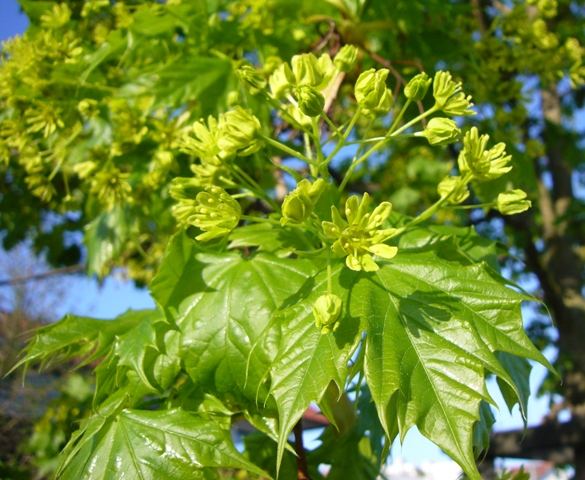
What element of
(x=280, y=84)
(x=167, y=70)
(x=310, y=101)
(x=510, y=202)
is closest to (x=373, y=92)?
(x=310, y=101)

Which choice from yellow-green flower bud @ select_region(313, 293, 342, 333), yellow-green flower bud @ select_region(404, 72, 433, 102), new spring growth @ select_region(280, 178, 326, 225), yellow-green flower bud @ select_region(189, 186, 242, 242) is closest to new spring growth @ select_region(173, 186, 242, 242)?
yellow-green flower bud @ select_region(189, 186, 242, 242)

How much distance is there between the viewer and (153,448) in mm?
988

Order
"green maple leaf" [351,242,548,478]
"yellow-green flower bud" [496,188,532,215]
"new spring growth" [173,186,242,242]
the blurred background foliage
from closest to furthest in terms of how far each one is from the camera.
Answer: "green maple leaf" [351,242,548,478], "new spring growth" [173,186,242,242], "yellow-green flower bud" [496,188,532,215], the blurred background foliage

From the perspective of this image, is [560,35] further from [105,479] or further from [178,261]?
[105,479]

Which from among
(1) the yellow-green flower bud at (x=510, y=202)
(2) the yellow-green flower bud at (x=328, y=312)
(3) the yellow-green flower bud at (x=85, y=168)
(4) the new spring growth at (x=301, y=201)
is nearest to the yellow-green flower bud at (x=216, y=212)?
(4) the new spring growth at (x=301, y=201)

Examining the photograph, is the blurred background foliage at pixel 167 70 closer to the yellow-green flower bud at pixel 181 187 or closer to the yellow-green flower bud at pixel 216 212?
the yellow-green flower bud at pixel 181 187

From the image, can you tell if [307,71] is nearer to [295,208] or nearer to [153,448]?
[295,208]

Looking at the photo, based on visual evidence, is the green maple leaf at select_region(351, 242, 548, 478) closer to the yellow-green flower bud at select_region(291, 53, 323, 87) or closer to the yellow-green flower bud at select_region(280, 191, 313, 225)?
the yellow-green flower bud at select_region(280, 191, 313, 225)

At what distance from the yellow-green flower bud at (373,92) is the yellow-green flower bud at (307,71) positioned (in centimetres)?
9

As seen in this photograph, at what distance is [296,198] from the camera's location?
880mm

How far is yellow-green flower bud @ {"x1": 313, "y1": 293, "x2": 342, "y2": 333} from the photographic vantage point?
83 cm

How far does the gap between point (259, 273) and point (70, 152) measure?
1.08m

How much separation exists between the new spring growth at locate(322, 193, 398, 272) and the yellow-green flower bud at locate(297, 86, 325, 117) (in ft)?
0.53

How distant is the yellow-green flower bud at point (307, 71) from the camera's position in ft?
3.43
